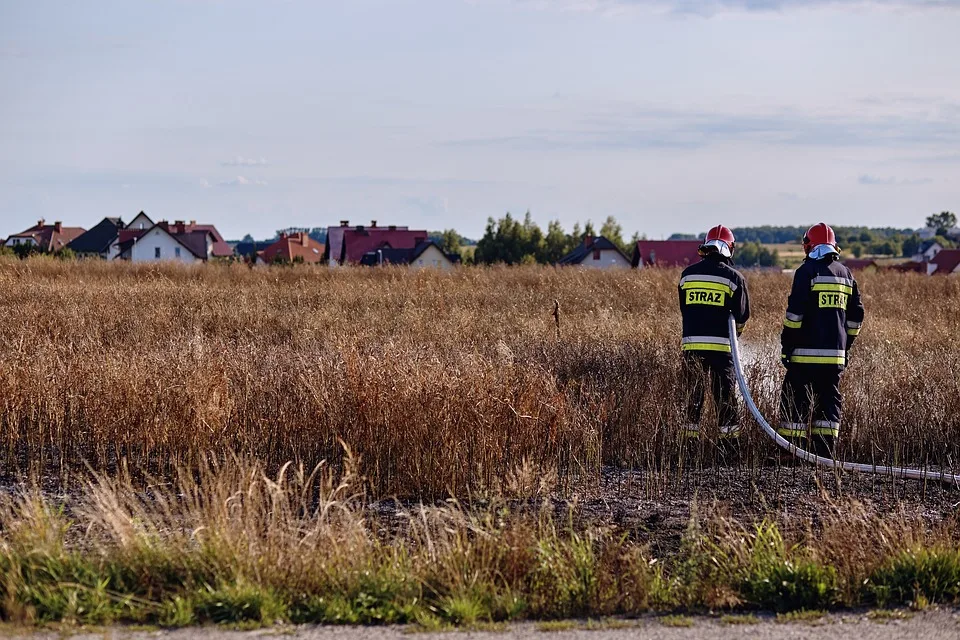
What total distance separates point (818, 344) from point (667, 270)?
15.2 metres

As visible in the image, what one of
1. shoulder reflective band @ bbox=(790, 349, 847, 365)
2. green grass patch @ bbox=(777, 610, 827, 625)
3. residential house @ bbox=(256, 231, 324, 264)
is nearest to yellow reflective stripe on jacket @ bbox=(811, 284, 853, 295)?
shoulder reflective band @ bbox=(790, 349, 847, 365)

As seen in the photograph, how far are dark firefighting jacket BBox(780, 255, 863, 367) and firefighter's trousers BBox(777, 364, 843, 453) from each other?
8 centimetres

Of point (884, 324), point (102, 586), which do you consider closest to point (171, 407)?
point (102, 586)

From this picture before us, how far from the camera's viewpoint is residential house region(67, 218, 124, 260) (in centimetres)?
7962

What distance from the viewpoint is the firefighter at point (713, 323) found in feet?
29.3

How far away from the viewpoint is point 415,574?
509 cm

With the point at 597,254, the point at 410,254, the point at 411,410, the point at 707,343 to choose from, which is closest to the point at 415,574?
the point at 411,410

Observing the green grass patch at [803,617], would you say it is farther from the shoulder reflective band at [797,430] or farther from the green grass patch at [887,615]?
the shoulder reflective band at [797,430]

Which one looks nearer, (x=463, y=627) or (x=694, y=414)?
(x=463, y=627)

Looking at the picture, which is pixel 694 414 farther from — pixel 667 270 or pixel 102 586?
pixel 667 270

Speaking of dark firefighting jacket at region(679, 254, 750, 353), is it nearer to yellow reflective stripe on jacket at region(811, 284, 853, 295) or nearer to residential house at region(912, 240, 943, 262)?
yellow reflective stripe on jacket at region(811, 284, 853, 295)

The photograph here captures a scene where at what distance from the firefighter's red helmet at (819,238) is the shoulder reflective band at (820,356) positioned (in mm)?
885

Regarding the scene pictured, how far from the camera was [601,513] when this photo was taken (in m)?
6.69

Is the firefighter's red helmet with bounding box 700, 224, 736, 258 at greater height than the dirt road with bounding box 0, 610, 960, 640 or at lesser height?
greater
